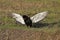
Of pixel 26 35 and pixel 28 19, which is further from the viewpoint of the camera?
pixel 28 19

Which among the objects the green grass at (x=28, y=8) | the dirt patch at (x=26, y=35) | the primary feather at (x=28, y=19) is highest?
the dirt patch at (x=26, y=35)

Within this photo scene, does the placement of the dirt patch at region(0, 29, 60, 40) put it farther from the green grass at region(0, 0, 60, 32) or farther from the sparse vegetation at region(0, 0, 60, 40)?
the green grass at region(0, 0, 60, 32)

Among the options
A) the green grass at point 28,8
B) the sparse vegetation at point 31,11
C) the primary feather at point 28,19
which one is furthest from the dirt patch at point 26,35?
the green grass at point 28,8

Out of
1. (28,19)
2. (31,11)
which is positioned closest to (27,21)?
(28,19)

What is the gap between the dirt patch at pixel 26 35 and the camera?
444 inches

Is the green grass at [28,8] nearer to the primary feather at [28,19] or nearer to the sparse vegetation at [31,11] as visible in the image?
the sparse vegetation at [31,11]

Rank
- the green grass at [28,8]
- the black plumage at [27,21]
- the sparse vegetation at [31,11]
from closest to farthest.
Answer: the sparse vegetation at [31,11], the black plumage at [27,21], the green grass at [28,8]

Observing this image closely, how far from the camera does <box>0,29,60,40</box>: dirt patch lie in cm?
1128

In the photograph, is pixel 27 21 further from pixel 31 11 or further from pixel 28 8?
pixel 28 8

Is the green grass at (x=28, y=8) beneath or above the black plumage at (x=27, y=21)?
beneath

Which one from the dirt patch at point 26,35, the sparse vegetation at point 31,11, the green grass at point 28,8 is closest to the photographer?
the dirt patch at point 26,35

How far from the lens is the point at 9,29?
1215 centimetres

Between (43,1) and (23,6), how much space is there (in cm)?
169

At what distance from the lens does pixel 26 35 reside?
37.8 ft
